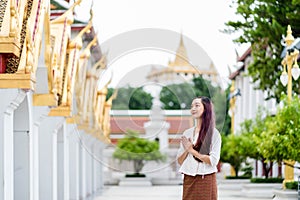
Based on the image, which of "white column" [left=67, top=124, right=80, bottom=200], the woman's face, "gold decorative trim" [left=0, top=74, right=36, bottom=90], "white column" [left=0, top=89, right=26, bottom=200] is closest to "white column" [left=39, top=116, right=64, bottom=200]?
"white column" [left=0, top=89, right=26, bottom=200]

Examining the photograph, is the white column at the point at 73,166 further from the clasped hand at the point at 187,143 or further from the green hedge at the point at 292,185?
the clasped hand at the point at 187,143

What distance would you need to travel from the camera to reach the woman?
268 inches

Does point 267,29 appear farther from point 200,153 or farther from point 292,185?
point 200,153

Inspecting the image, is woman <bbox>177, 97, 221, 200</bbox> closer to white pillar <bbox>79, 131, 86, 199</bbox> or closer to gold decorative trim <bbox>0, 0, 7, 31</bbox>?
gold decorative trim <bbox>0, 0, 7, 31</bbox>

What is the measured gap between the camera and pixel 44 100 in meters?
13.6

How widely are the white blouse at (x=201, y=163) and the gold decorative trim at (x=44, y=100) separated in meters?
6.88

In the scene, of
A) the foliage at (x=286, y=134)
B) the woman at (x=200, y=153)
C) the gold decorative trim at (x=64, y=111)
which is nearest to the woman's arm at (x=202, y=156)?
the woman at (x=200, y=153)

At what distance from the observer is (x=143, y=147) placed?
117 feet

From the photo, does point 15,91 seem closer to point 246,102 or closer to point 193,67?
point 193,67

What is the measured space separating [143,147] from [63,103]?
19.7 meters

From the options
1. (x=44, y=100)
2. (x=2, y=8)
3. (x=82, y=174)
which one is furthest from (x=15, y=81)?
(x=82, y=174)

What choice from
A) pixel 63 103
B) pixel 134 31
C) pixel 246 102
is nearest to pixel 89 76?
pixel 63 103

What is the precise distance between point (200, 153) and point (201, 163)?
0.28ft

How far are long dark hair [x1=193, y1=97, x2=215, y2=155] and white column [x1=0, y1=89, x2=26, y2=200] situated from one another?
4182 millimetres
